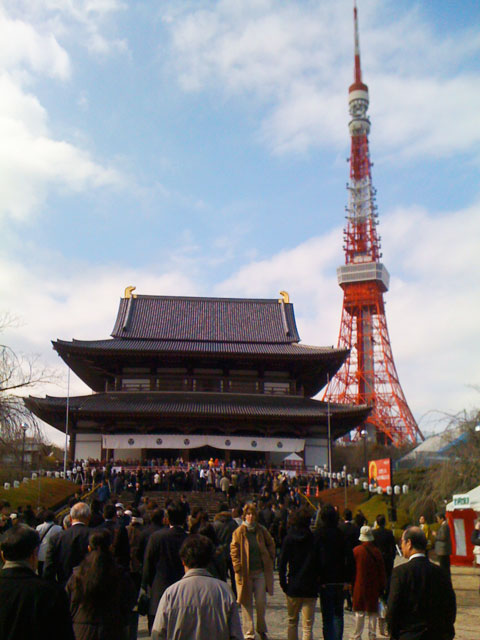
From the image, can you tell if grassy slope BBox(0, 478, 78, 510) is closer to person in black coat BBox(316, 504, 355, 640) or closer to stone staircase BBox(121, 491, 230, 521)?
stone staircase BBox(121, 491, 230, 521)

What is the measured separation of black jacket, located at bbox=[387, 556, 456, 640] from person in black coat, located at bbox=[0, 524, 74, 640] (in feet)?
8.26

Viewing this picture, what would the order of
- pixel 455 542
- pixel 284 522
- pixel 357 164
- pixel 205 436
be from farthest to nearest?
pixel 357 164, pixel 205 436, pixel 455 542, pixel 284 522

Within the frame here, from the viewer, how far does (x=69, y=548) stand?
273 inches

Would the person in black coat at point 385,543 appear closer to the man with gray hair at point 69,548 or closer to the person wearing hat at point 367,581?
the person wearing hat at point 367,581

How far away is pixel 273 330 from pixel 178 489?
52.6ft

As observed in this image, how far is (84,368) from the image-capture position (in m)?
42.0

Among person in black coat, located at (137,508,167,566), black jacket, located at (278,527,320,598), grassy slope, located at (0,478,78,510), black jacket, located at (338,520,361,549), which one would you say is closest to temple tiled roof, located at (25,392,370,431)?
grassy slope, located at (0,478,78,510)

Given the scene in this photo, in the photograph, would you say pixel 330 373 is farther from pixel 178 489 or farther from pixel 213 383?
pixel 178 489

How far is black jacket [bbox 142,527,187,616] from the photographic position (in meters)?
6.75

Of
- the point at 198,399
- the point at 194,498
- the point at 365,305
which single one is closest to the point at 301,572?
the point at 194,498

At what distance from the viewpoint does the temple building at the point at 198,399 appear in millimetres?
36156

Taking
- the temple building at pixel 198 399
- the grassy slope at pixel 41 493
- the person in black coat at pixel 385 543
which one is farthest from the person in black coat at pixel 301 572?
the temple building at pixel 198 399

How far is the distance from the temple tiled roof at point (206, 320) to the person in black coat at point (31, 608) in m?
37.2

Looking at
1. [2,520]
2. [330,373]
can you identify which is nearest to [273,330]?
[330,373]
